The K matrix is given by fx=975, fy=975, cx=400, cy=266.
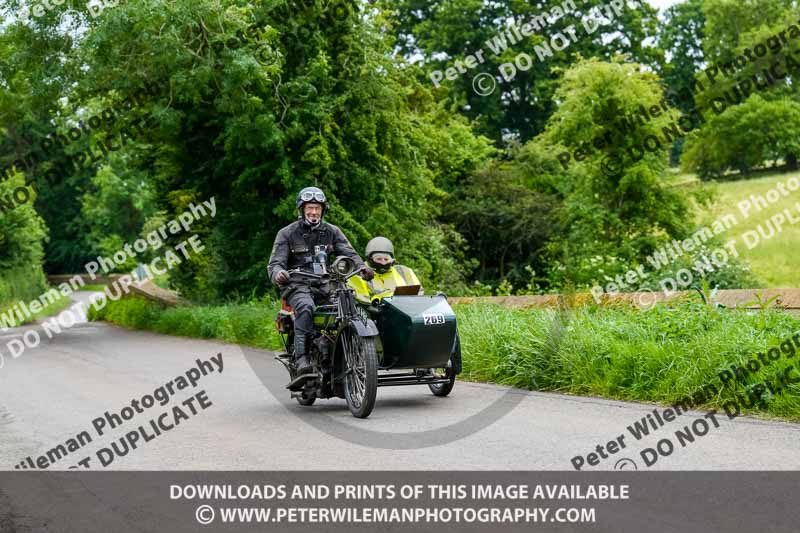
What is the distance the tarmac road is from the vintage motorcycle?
31cm

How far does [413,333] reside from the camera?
963 cm

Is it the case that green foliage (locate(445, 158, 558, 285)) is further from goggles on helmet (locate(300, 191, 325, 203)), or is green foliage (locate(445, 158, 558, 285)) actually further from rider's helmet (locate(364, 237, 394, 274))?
goggles on helmet (locate(300, 191, 325, 203))

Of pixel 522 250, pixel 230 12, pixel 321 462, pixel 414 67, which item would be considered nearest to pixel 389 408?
pixel 321 462

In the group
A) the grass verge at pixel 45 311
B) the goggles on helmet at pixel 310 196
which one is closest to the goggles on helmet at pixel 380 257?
the goggles on helmet at pixel 310 196

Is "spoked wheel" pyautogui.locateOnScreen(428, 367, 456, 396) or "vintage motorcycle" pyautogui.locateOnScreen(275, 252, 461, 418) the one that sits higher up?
"vintage motorcycle" pyautogui.locateOnScreen(275, 252, 461, 418)

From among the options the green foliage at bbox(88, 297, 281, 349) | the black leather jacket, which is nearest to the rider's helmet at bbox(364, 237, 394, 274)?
the black leather jacket

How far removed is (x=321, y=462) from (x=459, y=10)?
41777 millimetres

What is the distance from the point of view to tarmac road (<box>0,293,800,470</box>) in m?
7.17

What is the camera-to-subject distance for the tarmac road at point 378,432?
23.5 feet

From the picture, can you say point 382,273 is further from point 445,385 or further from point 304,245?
point 445,385

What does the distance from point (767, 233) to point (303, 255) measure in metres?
30.7

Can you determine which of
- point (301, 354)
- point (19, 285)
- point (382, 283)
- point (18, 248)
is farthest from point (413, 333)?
point (18, 248)

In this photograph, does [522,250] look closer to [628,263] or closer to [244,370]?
[628,263]
